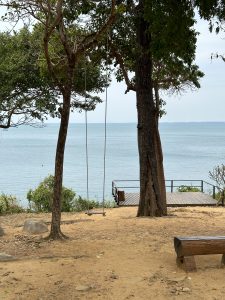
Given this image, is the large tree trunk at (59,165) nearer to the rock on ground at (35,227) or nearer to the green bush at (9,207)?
the rock on ground at (35,227)

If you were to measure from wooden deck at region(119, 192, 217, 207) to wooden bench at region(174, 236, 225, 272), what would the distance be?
1276 centimetres

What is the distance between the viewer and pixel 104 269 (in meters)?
6.52

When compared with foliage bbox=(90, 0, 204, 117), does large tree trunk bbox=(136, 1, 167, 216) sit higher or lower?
lower

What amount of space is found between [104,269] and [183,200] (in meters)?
13.9

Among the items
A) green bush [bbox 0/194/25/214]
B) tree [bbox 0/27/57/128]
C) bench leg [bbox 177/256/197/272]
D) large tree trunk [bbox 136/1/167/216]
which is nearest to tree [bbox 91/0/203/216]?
large tree trunk [bbox 136/1/167/216]

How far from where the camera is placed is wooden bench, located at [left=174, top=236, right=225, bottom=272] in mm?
6270

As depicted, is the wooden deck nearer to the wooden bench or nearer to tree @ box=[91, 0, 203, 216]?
tree @ box=[91, 0, 203, 216]

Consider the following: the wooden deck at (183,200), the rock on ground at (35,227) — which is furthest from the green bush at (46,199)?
the rock on ground at (35,227)

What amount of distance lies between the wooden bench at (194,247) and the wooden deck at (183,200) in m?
12.8

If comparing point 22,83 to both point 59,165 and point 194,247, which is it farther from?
point 194,247

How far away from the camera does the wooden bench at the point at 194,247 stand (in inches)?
247

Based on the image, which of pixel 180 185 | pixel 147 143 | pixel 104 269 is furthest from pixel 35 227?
pixel 180 185

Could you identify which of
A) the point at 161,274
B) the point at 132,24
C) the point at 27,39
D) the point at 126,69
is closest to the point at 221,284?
the point at 161,274

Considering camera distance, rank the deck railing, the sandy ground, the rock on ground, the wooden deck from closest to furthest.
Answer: the sandy ground
the rock on ground
the wooden deck
the deck railing
